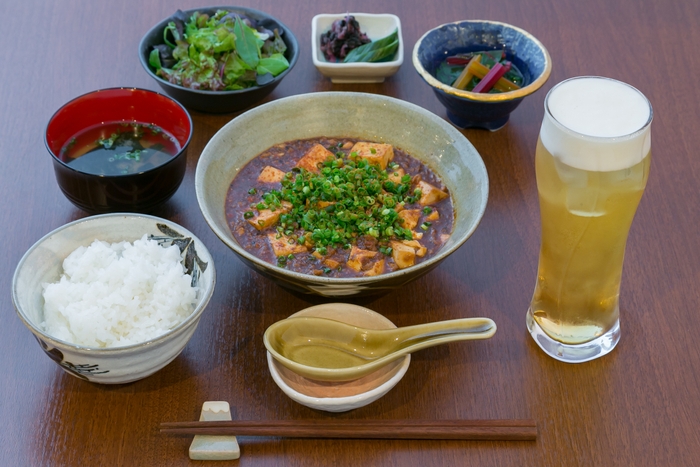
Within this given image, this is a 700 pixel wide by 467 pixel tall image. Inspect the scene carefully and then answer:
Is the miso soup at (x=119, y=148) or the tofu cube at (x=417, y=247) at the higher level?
the miso soup at (x=119, y=148)

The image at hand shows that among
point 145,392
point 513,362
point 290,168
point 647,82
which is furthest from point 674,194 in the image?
point 145,392

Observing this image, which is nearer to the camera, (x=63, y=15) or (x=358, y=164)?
(x=358, y=164)

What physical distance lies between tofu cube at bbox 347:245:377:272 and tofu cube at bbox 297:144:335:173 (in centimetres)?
43

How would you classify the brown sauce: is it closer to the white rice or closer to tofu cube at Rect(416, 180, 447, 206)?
tofu cube at Rect(416, 180, 447, 206)

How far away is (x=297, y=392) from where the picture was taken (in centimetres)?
170

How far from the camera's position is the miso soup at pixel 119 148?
88.6 inches

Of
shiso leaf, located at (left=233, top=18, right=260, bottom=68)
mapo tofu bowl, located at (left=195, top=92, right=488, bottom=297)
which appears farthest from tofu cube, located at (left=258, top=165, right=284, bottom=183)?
shiso leaf, located at (left=233, top=18, right=260, bottom=68)

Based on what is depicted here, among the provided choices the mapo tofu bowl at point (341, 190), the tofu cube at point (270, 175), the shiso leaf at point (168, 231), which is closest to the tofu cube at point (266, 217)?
the mapo tofu bowl at point (341, 190)

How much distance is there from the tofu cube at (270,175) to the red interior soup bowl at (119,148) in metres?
0.25

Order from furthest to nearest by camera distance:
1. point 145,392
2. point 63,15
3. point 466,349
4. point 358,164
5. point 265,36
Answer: point 63,15 < point 265,36 < point 358,164 < point 466,349 < point 145,392

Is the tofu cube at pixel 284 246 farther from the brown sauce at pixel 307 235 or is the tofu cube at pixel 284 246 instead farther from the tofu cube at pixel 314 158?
the tofu cube at pixel 314 158

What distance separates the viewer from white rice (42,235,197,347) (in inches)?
67.2

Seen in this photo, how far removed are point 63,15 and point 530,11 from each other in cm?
219

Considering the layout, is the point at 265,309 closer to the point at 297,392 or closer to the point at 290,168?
the point at 297,392
